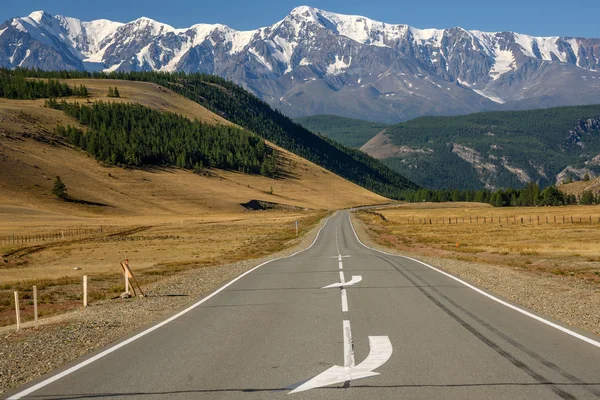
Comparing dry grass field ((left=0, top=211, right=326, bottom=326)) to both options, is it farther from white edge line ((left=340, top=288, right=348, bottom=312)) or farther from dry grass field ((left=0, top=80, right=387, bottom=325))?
white edge line ((left=340, top=288, right=348, bottom=312))

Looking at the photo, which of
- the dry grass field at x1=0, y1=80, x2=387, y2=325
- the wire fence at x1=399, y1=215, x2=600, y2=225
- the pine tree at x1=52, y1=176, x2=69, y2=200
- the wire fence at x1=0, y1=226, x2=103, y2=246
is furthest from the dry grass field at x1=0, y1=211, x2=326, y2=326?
the pine tree at x1=52, y1=176, x2=69, y2=200

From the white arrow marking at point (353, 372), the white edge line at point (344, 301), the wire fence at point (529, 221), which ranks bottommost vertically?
the wire fence at point (529, 221)

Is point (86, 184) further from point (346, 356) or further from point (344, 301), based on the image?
point (346, 356)

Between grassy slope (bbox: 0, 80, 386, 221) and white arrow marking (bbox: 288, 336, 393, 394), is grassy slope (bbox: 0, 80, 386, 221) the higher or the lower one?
the higher one

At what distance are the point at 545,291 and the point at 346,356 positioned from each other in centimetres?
1173

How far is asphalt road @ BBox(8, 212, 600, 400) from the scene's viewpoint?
852 cm

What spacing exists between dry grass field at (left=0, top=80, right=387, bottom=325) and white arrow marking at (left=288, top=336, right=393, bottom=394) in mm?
14093

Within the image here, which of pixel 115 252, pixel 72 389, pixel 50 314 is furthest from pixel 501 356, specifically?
pixel 115 252

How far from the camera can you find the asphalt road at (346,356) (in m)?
8.52

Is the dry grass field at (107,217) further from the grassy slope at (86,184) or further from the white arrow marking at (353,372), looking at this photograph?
the white arrow marking at (353,372)

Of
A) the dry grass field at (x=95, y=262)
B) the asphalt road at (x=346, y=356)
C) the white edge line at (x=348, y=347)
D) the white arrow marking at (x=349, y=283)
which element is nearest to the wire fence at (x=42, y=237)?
the dry grass field at (x=95, y=262)

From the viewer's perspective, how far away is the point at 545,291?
19.6m

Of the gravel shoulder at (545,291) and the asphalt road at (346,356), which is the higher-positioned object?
the asphalt road at (346,356)

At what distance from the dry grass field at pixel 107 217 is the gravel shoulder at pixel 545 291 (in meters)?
14.9
